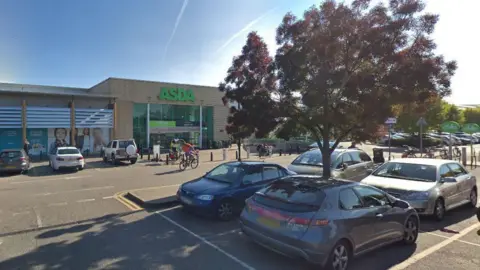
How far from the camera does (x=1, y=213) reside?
26.9 feet


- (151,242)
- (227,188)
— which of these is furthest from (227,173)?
(151,242)

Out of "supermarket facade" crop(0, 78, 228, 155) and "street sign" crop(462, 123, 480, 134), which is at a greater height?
"supermarket facade" crop(0, 78, 228, 155)

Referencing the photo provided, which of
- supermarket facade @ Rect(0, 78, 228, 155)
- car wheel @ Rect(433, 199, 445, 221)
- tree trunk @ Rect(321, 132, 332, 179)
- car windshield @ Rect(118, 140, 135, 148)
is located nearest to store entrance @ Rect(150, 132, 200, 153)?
supermarket facade @ Rect(0, 78, 228, 155)

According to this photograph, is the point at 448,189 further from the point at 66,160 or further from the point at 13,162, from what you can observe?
the point at 13,162

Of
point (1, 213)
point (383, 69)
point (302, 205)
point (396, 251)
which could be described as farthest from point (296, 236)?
point (1, 213)

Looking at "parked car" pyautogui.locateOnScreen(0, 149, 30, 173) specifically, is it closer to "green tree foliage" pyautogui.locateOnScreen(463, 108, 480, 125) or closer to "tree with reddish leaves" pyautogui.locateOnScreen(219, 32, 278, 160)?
"tree with reddish leaves" pyautogui.locateOnScreen(219, 32, 278, 160)

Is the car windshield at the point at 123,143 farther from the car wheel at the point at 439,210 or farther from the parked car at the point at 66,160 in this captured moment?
the car wheel at the point at 439,210

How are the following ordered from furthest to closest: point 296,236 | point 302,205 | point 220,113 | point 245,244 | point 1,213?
point 220,113, point 1,213, point 245,244, point 302,205, point 296,236

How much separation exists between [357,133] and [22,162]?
53.1 ft

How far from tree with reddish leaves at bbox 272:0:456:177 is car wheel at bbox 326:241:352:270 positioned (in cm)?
420

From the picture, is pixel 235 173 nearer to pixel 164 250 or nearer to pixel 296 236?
pixel 164 250

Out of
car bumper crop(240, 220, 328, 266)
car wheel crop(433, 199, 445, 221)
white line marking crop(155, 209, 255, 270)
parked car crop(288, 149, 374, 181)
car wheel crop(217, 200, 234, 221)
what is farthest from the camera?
parked car crop(288, 149, 374, 181)

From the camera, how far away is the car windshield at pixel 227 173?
8.12 metres

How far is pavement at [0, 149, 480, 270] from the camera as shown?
507 centimetres
